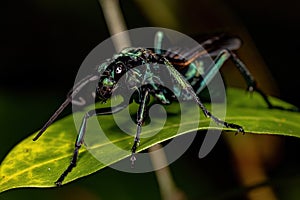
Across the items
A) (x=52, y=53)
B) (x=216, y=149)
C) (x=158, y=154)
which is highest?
(x=52, y=53)

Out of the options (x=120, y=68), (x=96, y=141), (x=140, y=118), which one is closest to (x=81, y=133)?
(x=96, y=141)

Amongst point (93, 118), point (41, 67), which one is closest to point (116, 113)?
point (93, 118)

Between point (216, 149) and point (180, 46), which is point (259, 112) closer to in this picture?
point (180, 46)

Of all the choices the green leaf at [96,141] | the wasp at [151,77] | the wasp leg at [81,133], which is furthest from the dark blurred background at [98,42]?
the wasp leg at [81,133]

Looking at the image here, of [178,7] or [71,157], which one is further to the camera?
[178,7]

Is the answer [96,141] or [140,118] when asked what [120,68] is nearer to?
[140,118]

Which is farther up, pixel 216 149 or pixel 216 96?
pixel 216 96
